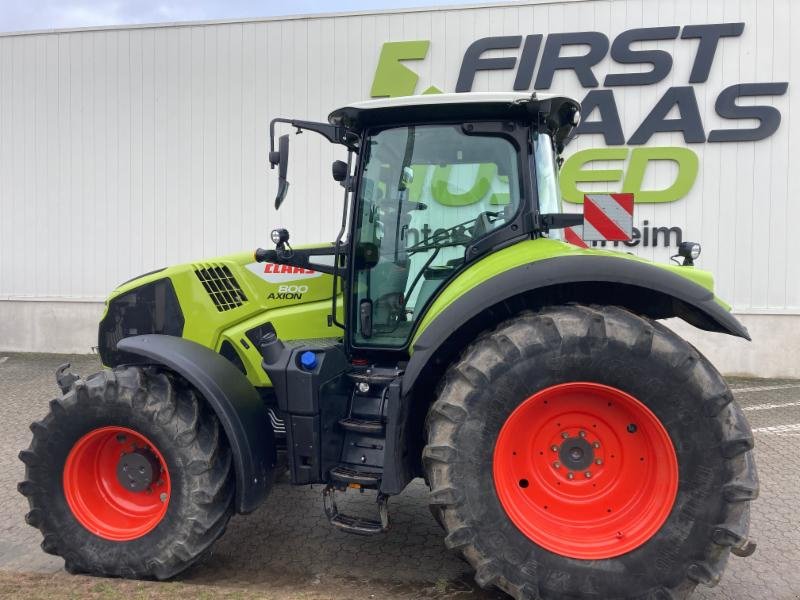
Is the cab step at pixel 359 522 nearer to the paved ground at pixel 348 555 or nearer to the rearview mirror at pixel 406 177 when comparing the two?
the paved ground at pixel 348 555

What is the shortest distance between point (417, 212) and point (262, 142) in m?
→ 6.85

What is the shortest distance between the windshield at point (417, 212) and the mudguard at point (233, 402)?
64cm

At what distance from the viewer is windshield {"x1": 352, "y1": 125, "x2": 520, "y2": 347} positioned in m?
3.14

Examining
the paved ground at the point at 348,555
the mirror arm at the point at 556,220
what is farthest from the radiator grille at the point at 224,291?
the mirror arm at the point at 556,220

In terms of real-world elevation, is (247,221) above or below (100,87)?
below

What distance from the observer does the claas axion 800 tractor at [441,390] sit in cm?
256

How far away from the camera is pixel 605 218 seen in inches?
130

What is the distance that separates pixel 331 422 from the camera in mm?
3098

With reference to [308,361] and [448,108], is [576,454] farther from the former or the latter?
[448,108]

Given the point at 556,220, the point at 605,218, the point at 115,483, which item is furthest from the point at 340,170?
the point at 115,483

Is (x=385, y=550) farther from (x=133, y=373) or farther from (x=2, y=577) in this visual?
(x=2, y=577)

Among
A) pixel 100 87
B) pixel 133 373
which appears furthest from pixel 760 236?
pixel 100 87

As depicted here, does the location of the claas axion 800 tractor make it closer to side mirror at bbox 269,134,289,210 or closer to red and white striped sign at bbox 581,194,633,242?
side mirror at bbox 269,134,289,210

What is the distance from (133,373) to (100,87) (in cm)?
830
